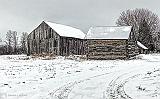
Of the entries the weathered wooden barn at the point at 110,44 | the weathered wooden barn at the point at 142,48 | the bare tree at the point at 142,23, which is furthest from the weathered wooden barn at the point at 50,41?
the bare tree at the point at 142,23

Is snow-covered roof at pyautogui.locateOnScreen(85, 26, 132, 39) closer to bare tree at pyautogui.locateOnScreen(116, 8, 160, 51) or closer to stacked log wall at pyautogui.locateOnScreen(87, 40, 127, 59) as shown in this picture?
stacked log wall at pyautogui.locateOnScreen(87, 40, 127, 59)

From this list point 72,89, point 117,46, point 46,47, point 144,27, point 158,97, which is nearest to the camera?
point 158,97

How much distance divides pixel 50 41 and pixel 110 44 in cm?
1605

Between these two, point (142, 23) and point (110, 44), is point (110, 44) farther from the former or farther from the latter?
point (142, 23)

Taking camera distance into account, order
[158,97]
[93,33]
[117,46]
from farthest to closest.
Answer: [93,33], [117,46], [158,97]

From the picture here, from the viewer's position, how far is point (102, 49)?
40.2 m

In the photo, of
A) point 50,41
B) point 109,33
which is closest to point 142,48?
point 50,41

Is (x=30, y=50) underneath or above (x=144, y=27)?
underneath

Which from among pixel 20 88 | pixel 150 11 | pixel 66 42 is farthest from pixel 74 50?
pixel 20 88

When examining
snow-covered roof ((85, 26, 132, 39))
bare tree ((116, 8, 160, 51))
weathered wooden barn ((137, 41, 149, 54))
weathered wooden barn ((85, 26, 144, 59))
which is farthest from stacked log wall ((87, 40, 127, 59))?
bare tree ((116, 8, 160, 51))

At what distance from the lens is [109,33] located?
41094mm

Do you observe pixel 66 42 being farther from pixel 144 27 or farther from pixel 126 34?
pixel 144 27

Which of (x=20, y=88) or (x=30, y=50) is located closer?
(x=20, y=88)

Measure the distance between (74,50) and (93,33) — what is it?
14.1 meters
